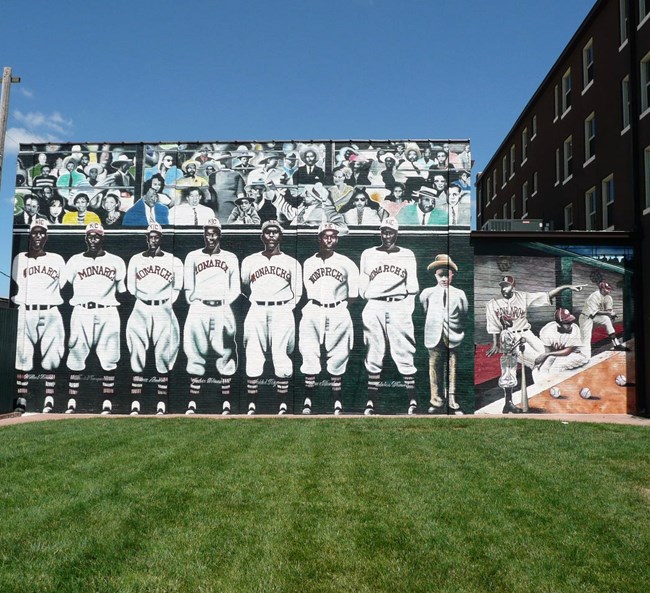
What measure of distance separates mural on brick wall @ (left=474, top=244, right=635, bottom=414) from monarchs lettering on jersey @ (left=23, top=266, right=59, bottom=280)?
12.2 m

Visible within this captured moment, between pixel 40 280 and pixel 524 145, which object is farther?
pixel 524 145

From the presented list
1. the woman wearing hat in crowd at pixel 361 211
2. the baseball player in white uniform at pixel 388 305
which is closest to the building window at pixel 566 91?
the woman wearing hat in crowd at pixel 361 211

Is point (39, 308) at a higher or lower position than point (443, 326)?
higher

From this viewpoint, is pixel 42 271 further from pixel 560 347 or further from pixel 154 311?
pixel 560 347

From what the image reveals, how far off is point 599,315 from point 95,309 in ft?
47.1

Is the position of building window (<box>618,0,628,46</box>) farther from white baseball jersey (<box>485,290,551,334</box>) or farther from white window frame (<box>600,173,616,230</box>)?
white baseball jersey (<box>485,290,551,334</box>)

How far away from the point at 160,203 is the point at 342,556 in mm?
14446

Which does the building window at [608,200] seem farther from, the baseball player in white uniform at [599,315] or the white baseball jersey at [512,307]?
the white baseball jersey at [512,307]

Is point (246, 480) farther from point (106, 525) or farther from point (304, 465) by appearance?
point (106, 525)

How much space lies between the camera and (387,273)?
1770cm

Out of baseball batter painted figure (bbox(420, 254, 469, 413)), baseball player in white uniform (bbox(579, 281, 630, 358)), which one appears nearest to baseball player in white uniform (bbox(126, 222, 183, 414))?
baseball batter painted figure (bbox(420, 254, 469, 413))

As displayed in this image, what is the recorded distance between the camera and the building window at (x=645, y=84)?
18.0 metres

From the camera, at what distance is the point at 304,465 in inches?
372

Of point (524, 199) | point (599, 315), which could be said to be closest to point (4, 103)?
point (599, 315)
